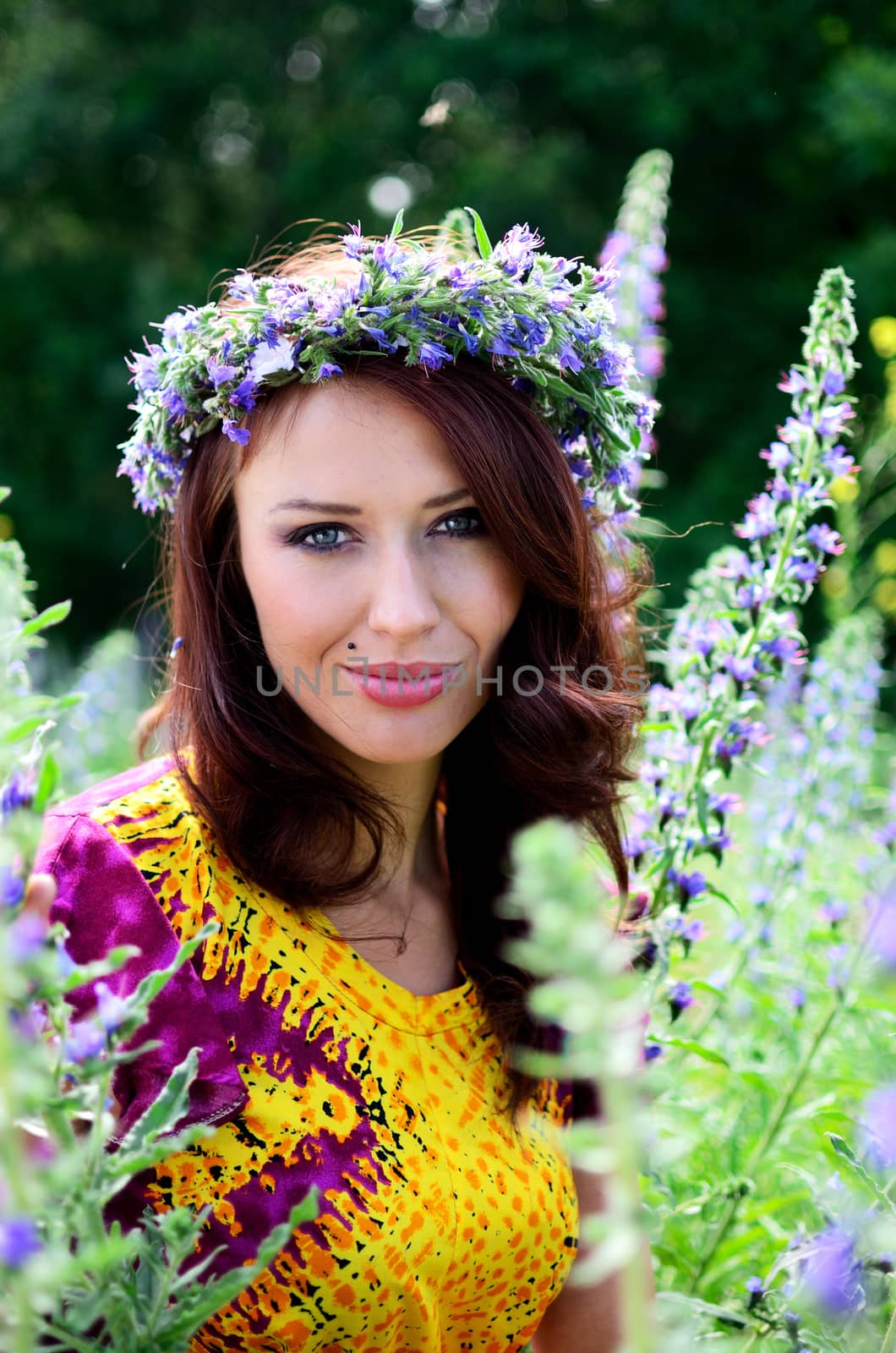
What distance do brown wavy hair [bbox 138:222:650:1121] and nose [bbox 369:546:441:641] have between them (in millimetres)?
145

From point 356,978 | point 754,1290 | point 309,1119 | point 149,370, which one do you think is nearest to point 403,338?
point 149,370

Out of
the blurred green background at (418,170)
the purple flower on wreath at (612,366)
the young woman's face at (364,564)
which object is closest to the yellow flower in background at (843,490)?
the purple flower on wreath at (612,366)

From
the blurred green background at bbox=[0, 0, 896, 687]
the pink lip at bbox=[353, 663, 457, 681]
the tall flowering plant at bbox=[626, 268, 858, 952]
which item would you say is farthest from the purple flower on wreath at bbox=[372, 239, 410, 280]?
the blurred green background at bbox=[0, 0, 896, 687]

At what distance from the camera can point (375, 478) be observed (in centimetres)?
155

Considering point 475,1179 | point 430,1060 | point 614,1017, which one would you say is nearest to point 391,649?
point 430,1060

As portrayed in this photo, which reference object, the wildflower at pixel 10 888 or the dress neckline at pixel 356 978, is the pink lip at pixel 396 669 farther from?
the wildflower at pixel 10 888

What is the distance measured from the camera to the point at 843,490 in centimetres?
320

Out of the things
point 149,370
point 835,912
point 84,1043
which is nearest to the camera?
point 84,1043

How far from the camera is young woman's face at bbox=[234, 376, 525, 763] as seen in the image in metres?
1.55

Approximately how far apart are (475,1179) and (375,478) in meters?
0.92

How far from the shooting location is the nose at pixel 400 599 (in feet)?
4.96

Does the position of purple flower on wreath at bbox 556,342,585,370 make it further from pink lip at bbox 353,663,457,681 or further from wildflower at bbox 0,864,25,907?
wildflower at bbox 0,864,25,907

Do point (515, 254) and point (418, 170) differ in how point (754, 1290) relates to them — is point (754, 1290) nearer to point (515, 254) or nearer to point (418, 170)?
point (515, 254)

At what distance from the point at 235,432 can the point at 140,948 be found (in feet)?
2.17
